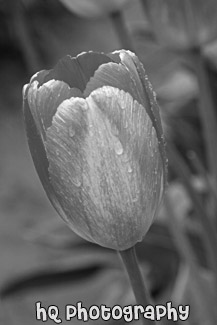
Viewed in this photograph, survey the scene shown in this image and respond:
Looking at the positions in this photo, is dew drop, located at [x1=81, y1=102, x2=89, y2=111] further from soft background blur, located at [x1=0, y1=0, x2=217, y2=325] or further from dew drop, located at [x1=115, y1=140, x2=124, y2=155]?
soft background blur, located at [x1=0, y1=0, x2=217, y2=325]

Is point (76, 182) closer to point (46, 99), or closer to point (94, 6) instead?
point (46, 99)

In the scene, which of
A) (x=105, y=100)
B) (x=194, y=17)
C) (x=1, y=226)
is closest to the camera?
(x=105, y=100)

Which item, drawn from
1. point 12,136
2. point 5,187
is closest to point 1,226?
point 5,187

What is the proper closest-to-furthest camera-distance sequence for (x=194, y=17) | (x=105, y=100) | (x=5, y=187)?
1. (x=105, y=100)
2. (x=194, y=17)
3. (x=5, y=187)

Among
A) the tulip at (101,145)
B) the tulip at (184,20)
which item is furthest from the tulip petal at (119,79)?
the tulip at (184,20)

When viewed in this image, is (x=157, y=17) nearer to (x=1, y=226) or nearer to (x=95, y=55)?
(x=95, y=55)

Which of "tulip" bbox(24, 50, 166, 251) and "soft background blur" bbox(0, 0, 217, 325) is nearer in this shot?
"tulip" bbox(24, 50, 166, 251)

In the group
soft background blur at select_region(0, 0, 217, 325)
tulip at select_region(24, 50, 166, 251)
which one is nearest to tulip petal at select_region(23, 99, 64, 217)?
tulip at select_region(24, 50, 166, 251)
